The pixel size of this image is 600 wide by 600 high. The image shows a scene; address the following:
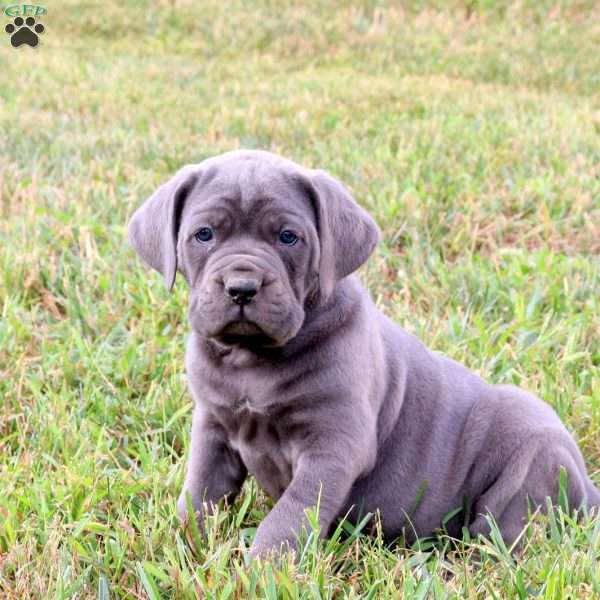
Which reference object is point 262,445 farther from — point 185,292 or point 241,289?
point 185,292

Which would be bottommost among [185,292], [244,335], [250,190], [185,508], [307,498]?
[185,292]

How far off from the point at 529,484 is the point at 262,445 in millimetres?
980

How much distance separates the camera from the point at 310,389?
3092 mm

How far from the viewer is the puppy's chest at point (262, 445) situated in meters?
3.18

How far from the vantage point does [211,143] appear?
26.2 ft

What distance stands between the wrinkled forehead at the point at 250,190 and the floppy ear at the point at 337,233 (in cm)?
6

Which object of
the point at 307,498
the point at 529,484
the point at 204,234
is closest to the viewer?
the point at 307,498

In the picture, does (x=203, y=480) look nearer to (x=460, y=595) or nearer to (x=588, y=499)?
(x=460, y=595)

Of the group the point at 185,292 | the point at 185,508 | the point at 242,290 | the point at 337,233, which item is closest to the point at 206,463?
the point at 185,508

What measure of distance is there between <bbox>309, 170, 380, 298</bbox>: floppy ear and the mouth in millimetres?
248

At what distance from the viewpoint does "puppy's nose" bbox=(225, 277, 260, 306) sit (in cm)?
292

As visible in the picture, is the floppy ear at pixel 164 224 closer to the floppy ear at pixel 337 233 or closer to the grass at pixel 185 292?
the floppy ear at pixel 337 233

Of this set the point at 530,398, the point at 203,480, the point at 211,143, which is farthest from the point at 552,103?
the point at 203,480

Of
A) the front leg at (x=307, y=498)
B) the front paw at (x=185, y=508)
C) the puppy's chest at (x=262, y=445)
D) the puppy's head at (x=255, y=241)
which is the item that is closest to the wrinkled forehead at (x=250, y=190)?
the puppy's head at (x=255, y=241)
